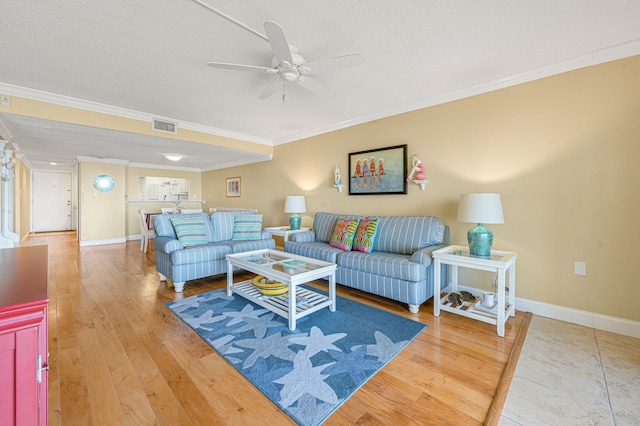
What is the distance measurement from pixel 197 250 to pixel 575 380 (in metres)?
3.57

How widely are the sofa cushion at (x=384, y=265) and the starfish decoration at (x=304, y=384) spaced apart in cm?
121

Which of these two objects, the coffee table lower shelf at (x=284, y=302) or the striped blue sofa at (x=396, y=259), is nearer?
the coffee table lower shelf at (x=284, y=302)

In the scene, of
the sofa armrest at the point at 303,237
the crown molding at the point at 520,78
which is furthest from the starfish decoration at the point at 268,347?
the crown molding at the point at 520,78

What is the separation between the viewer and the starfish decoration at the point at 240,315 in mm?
2436

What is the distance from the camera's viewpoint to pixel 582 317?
238 centimetres

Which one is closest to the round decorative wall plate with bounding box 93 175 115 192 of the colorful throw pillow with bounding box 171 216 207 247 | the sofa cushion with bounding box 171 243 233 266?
the colorful throw pillow with bounding box 171 216 207 247

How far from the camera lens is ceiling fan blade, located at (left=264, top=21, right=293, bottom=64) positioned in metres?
1.56

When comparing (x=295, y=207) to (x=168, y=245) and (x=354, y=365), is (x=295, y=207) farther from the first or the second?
(x=354, y=365)

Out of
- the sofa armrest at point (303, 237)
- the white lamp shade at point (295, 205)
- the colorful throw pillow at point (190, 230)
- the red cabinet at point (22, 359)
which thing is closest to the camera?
the red cabinet at point (22, 359)

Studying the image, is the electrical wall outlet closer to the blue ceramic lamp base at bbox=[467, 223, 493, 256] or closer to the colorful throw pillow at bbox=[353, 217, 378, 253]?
the blue ceramic lamp base at bbox=[467, 223, 493, 256]

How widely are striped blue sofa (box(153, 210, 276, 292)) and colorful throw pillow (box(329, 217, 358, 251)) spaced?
114 cm

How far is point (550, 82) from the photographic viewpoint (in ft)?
8.28

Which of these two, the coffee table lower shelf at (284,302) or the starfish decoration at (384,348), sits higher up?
the coffee table lower shelf at (284,302)

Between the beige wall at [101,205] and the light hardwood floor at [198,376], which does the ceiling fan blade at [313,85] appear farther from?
the beige wall at [101,205]
